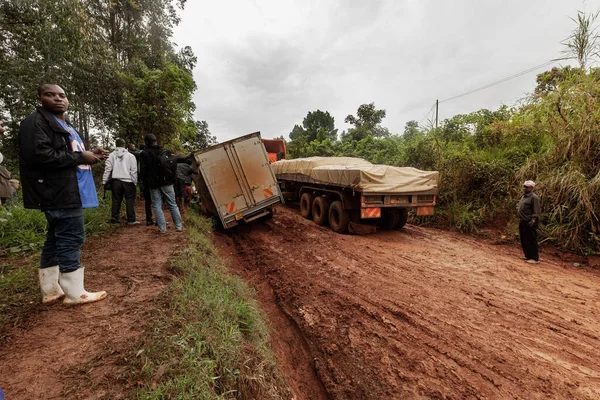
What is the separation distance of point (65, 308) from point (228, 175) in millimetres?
4902

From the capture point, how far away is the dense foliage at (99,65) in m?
6.11

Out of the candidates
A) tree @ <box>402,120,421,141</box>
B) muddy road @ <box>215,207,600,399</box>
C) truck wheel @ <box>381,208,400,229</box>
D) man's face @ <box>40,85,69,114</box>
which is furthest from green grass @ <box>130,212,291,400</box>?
tree @ <box>402,120,421,141</box>

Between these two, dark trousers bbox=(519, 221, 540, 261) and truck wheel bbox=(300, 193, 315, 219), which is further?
truck wheel bbox=(300, 193, 315, 219)

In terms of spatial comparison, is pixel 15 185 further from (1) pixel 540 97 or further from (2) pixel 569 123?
(1) pixel 540 97

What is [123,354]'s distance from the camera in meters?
1.88

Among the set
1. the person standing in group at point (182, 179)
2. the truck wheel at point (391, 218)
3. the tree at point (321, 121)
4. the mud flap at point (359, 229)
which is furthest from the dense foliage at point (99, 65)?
the tree at point (321, 121)

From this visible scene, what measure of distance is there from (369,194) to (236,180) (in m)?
3.29

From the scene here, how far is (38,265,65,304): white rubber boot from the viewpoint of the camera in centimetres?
251

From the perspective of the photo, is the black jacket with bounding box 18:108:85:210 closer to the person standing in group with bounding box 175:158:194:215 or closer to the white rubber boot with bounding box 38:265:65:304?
the white rubber boot with bounding box 38:265:65:304

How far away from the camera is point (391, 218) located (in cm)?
735

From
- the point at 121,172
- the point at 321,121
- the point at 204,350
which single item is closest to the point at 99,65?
the point at 121,172

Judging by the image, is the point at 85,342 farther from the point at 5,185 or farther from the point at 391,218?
the point at 391,218

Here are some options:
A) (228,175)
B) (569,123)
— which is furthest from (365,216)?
(569,123)

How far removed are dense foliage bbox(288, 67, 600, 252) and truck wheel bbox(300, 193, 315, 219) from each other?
380 cm
